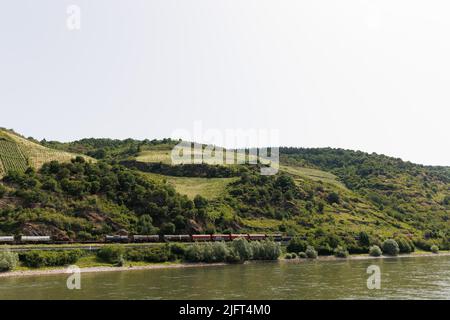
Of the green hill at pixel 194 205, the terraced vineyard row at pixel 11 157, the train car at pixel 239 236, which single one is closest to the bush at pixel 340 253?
the green hill at pixel 194 205

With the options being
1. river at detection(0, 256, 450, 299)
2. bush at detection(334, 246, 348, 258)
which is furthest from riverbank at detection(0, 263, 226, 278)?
bush at detection(334, 246, 348, 258)

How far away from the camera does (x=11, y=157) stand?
116m

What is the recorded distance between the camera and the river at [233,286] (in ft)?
150

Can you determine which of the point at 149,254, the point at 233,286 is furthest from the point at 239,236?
the point at 233,286

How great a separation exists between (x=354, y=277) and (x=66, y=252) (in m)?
48.0

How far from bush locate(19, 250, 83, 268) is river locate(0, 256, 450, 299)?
504 cm

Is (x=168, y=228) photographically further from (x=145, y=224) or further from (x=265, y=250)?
(x=265, y=250)

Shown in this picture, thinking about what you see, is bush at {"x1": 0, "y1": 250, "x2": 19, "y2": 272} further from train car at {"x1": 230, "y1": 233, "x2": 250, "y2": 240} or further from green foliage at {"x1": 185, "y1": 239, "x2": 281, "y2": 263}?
train car at {"x1": 230, "y1": 233, "x2": 250, "y2": 240}

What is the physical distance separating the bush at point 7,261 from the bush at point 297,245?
62.5m

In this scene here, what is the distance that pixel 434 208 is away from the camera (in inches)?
7111

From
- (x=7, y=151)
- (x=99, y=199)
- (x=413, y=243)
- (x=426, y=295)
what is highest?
(x=7, y=151)

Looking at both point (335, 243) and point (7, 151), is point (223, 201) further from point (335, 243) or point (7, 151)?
point (7, 151)

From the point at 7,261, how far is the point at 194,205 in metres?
57.2

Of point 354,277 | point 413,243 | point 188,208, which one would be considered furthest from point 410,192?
point 354,277
